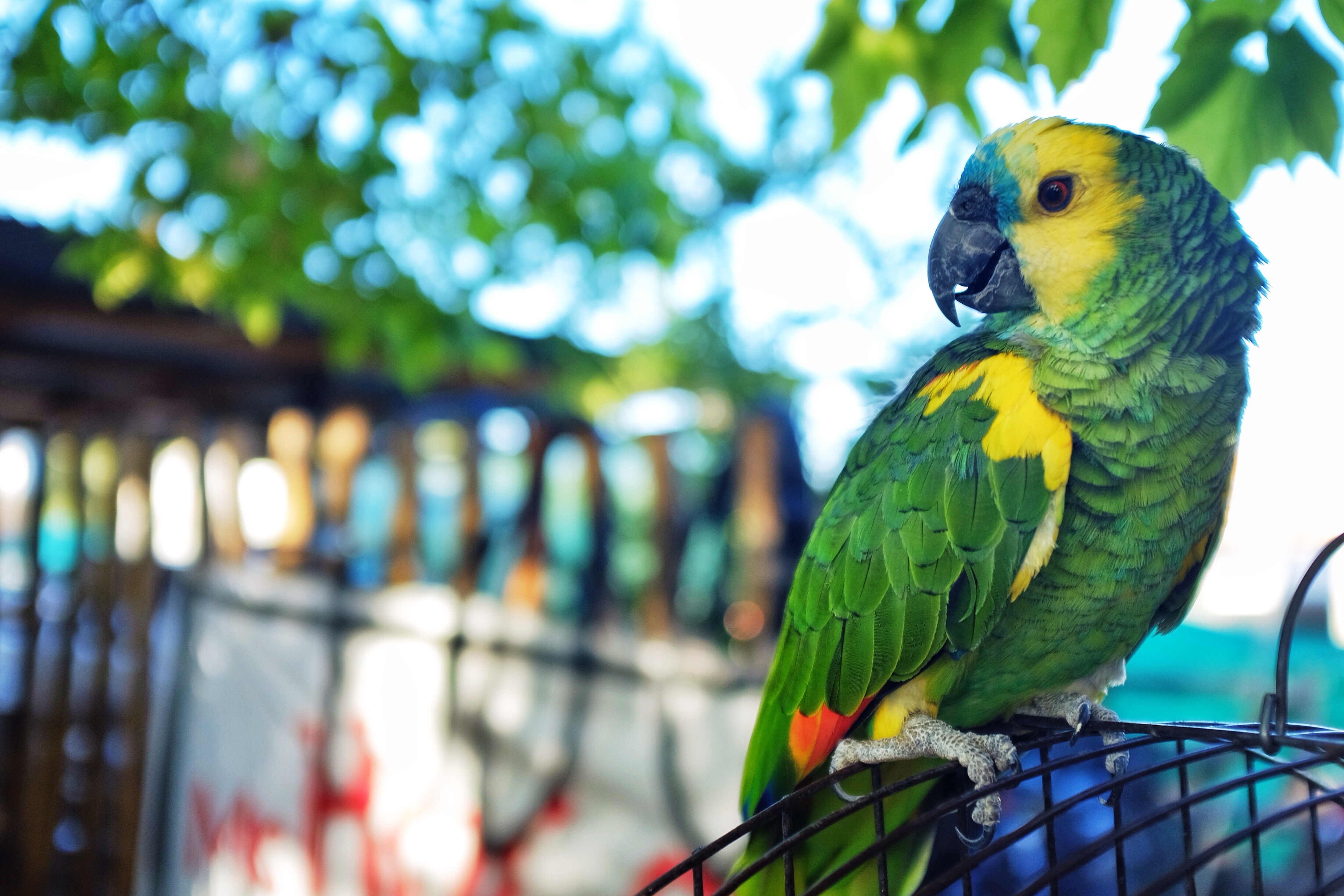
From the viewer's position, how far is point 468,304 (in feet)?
9.86

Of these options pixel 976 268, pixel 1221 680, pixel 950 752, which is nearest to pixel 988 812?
pixel 950 752

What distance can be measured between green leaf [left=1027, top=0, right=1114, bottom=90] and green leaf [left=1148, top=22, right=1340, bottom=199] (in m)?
0.08

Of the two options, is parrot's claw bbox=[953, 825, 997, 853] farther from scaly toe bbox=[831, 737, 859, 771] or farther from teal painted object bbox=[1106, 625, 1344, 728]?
teal painted object bbox=[1106, 625, 1344, 728]

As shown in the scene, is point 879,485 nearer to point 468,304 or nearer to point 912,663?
point 912,663

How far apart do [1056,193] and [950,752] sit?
20.6 inches

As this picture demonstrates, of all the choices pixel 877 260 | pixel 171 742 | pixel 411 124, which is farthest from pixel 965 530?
pixel 877 260

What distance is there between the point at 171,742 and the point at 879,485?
2984 millimetres

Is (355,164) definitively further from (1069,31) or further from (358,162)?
(1069,31)

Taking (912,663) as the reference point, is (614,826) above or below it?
below

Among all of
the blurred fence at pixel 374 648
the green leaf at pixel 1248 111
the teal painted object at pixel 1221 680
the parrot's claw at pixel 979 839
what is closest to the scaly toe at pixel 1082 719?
the parrot's claw at pixel 979 839

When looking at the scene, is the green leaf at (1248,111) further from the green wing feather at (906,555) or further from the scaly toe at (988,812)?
the scaly toe at (988,812)

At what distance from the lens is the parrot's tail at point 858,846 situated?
35.9 inches

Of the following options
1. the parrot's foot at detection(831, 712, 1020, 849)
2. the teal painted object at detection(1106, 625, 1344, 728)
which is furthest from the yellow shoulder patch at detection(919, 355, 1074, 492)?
the teal painted object at detection(1106, 625, 1344, 728)

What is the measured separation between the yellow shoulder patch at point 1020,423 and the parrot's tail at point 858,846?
0.34 meters
